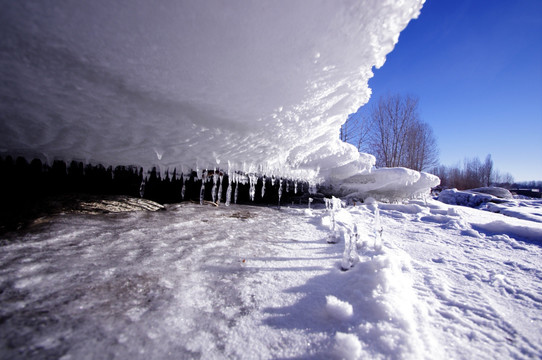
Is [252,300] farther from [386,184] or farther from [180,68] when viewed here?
[386,184]

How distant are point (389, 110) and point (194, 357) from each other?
1750 cm

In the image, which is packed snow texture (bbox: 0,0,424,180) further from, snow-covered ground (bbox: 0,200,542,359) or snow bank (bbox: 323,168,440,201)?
snow bank (bbox: 323,168,440,201)

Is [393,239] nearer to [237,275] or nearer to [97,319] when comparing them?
[237,275]

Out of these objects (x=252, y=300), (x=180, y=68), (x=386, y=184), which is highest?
(x=180, y=68)

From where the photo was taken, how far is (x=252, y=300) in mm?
1064

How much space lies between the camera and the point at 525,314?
1.04 m

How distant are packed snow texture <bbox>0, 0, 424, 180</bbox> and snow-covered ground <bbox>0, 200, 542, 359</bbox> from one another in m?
1.14

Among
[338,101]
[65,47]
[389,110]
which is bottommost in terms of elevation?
[65,47]

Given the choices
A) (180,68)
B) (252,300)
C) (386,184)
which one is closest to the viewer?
(252,300)

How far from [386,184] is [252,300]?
6332 mm

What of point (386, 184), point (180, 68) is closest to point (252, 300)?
point (180, 68)

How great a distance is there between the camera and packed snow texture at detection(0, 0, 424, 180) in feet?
3.91

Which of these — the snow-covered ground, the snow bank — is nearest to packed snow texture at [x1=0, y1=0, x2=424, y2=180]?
the snow-covered ground

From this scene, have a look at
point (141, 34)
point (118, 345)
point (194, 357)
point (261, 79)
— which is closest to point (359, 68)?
point (261, 79)
